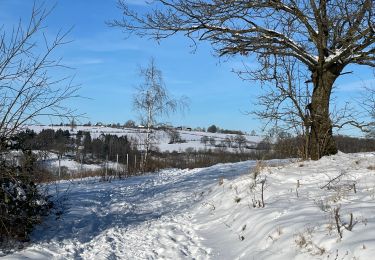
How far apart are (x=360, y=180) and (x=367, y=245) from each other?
373 centimetres

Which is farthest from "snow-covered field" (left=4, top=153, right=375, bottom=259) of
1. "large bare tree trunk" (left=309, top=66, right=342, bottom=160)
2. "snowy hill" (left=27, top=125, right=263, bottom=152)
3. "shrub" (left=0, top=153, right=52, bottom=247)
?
"snowy hill" (left=27, top=125, right=263, bottom=152)

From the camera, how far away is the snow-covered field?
5059mm

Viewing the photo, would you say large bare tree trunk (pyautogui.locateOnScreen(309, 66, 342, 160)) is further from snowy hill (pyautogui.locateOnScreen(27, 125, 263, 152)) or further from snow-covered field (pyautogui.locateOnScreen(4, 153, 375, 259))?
snowy hill (pyautogui.locateOnScreen(27, 125, 263, 152))

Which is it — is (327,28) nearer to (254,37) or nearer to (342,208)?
(254,37)

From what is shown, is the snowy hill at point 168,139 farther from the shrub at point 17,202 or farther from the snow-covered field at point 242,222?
the shrub at point 17,202

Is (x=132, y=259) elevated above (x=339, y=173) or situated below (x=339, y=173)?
below

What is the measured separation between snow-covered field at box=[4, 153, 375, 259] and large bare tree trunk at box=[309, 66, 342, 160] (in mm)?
703

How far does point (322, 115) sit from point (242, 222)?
488cm

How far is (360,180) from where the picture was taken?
773 cm

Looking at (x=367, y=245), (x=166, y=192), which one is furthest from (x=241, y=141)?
(x=367, y=245)

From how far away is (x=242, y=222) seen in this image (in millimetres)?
7102

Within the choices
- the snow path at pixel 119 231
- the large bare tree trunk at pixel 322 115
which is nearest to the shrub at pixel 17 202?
the snow path at pixel 119 231

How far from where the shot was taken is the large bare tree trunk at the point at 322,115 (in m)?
10.9

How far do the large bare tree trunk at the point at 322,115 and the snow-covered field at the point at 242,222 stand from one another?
70cm
